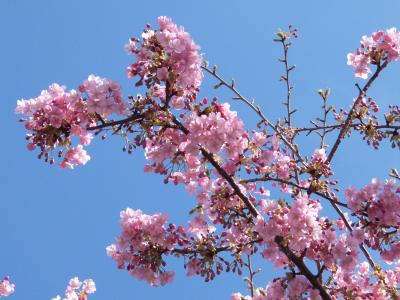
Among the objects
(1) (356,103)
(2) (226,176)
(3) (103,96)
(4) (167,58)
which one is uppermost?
(1) (356,103)

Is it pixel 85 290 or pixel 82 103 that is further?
pixel 85 290

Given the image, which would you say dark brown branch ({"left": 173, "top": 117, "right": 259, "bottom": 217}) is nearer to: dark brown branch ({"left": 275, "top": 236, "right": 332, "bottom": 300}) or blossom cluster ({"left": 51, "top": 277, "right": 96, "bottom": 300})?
dark brown branch ({"left": 275, "top": 236, "right": 332, "bottom": 300})

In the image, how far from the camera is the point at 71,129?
16.0ft

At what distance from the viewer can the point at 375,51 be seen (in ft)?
20.4

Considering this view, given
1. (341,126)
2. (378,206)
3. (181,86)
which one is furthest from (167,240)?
(341,126)

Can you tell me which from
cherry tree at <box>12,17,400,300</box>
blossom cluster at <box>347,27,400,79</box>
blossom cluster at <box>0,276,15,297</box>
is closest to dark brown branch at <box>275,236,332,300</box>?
cherry tree at <box>12,17,400,300</box>

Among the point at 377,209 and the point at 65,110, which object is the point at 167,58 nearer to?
the point at 65,110

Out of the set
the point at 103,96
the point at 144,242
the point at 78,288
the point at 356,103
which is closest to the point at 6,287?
the point at 78,288

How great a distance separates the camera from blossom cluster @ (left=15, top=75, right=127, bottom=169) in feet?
15.7

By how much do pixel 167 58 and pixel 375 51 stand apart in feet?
9.25

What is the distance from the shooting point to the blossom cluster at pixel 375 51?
20.0 ft

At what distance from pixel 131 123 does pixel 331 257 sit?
235cm

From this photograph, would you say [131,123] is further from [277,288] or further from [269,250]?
[277,288]

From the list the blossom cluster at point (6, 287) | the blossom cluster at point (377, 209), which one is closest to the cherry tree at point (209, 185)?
the blossom cluster at point (377, 209)
